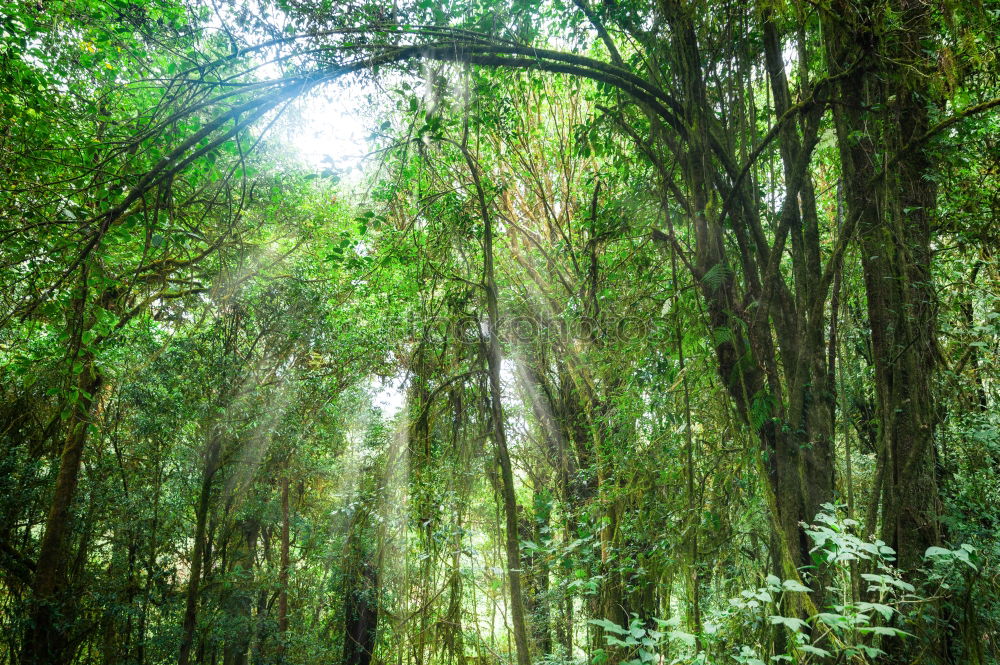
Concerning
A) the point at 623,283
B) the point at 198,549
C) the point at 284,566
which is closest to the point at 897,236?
the point at 623,283

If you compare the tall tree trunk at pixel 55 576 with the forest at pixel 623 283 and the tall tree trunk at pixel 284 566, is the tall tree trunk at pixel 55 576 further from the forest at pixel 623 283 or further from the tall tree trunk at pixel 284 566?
the tall tree trunk at pixel 284 566

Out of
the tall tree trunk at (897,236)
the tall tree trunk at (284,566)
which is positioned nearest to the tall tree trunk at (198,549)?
the tall tree trunk at (284,566)

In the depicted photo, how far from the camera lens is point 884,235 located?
6.84ft

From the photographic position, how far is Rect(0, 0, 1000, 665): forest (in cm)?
204

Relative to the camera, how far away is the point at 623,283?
3707mm

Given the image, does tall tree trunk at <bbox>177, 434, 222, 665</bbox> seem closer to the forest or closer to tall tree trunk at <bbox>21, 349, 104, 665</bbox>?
the forest

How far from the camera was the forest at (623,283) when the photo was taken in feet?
6.71

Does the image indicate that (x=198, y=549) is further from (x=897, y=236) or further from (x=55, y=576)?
(x=897, y=236)

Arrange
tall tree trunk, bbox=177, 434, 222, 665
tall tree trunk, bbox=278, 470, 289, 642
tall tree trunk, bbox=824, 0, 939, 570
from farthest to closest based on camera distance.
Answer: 1. tall tree trunk, bbox=278, 470, 289, 642
2. tall tree trunk, bbox=177, 434, 222, 665
3. tall tree trunk, bbox=824, 0, 939, 570

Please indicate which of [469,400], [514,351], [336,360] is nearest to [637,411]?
[469,400]

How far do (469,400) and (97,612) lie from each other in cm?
695

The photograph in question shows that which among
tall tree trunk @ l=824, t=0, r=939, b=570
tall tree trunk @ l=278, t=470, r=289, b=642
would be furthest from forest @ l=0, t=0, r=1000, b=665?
tall tree trunk @ l=278, t=470, r=289, b=642

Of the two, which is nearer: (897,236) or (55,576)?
(897,236)

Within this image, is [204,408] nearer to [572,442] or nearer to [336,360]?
[336,360]
